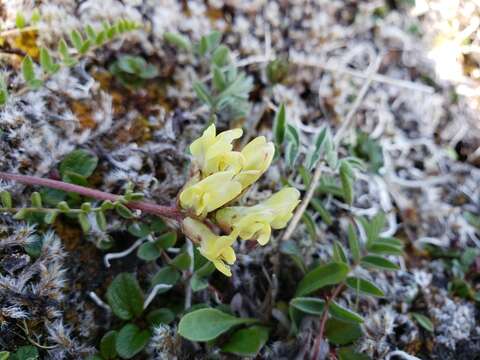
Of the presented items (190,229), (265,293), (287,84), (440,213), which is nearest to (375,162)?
(440,213)

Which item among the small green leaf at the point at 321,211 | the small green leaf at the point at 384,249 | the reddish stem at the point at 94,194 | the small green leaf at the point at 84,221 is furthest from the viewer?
the small green leaf at the point at 321,211

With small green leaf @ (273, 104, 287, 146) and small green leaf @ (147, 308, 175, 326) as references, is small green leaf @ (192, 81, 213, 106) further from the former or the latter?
small green leaf @ (147, 308, 175, 326)

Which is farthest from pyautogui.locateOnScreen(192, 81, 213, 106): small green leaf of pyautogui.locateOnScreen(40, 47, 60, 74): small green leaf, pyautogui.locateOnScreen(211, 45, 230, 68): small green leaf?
pyautogui.locateOnScreen(40, 47, 60, 74): small green leaf

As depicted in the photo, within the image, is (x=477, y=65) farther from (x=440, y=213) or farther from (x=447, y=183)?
(x=440, y=213)

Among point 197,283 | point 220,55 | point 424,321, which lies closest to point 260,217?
point 197,283

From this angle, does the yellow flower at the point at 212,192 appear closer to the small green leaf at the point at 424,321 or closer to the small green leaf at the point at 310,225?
the small green leaf at the point at 310,225

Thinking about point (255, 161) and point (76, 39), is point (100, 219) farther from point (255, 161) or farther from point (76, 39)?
point (76, 39)

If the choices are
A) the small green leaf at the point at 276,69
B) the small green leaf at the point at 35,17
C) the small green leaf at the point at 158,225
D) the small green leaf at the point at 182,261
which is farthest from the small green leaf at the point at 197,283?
the small green leaf at the point at 35,17
